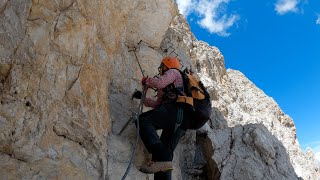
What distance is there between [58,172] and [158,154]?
2.25 metres

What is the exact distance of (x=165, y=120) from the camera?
285 inches

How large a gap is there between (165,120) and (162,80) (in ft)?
2.62

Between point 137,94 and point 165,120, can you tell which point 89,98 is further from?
point 137,94

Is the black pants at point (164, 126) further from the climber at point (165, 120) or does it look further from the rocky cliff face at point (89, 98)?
the rocky cliff face at point (89, 98)

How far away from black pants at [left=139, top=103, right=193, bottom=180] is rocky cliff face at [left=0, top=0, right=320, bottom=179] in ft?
1.59

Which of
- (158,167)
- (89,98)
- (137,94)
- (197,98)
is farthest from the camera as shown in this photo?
(137,94)

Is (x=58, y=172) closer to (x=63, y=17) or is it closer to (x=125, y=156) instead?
(x=125, y=156)

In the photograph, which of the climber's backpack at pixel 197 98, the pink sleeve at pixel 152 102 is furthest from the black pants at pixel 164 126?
the pink sleeve at pixel 152 102

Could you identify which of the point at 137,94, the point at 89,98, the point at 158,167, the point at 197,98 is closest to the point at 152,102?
the point at 137,94

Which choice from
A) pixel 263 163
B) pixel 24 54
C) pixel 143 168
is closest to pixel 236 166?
pixel 263 163

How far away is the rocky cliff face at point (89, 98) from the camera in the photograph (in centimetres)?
497

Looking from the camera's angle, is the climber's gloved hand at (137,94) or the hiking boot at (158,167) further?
the climber's gloved hand at (137,94)

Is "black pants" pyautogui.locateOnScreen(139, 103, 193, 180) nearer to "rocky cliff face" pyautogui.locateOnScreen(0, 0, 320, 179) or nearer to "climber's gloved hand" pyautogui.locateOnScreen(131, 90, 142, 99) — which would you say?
"rocky cliff face" pyautogui.locateOnScreen(0, 0, 320, 179)

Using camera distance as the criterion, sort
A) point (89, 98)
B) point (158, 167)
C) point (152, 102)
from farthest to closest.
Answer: point (152, 102)
point (158, 167)
point (89, 98)
